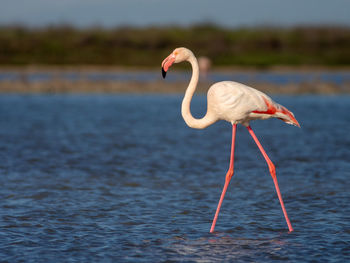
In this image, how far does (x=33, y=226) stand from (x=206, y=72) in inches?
1362

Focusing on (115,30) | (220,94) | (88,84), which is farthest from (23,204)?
(115,30)

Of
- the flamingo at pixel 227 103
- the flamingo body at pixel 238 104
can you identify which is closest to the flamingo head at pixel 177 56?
the flamingo at pixel 227 103

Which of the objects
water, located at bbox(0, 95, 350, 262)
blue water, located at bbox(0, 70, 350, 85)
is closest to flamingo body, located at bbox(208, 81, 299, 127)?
water, located at bbox(0, 95, 350, 262)

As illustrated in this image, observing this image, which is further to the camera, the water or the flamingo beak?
the flamingo beak

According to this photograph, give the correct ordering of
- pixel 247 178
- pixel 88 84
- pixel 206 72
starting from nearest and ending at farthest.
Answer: pixel 247 178, pixel 88 84, pixel 206 72

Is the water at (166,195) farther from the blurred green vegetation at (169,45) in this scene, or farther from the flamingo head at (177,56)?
the blurred green vegetation at (169,45)

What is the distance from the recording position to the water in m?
6.08

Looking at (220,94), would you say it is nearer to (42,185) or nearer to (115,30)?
(42,185)

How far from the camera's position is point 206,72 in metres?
40.9

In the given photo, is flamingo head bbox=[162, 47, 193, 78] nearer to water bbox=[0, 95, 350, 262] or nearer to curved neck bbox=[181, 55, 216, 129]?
curved neck bbox=[181, 55, 216, 129]

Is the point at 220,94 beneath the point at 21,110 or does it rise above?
above

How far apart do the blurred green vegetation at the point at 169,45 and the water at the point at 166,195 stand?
4214 centimetres

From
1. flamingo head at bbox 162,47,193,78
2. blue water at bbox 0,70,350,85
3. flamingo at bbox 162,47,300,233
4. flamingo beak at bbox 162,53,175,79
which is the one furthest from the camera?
blue water at bbox 0,70,350,85

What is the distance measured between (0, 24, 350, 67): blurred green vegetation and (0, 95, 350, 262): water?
138 ft
